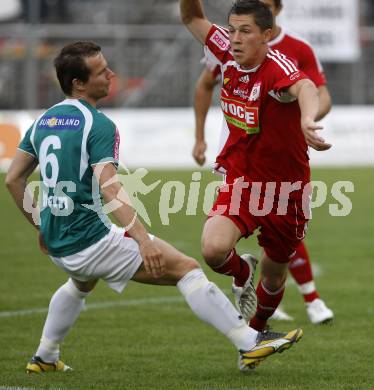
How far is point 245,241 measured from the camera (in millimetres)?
13086

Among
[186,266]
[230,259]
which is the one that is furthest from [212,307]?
[230,259]

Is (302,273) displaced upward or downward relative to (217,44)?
downward

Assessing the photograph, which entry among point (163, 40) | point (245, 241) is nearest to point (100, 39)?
point (163, 40)

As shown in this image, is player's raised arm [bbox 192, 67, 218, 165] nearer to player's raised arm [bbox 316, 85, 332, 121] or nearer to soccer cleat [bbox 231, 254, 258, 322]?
player's raised arm [bbox 316, 85, 332, 121]

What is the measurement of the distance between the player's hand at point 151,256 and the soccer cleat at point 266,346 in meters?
0.80

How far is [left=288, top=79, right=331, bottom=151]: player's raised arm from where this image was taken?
5051 mm

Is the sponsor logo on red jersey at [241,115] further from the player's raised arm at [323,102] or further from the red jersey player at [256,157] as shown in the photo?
the player's raised arm at [323,102]

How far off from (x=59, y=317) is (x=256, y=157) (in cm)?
151

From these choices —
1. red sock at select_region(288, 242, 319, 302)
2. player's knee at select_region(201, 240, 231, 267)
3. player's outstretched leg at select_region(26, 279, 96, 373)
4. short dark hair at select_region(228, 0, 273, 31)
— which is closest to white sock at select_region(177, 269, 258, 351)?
player's knee at select_region(201, 240, 231, 267)

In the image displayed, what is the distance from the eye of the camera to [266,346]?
18.6ft

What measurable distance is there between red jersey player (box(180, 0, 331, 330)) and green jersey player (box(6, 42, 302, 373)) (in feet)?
1.19

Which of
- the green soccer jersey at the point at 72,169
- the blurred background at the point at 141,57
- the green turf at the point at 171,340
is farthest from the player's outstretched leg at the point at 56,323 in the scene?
the blurred background at the point at 141,57

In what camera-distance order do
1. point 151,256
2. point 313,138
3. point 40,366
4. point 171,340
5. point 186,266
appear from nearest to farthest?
1. point 313,138
2. point 151,256
3. point 186,266
4. point 40,366
5. point 171,340

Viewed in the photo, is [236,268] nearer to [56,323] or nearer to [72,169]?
[56,323]
